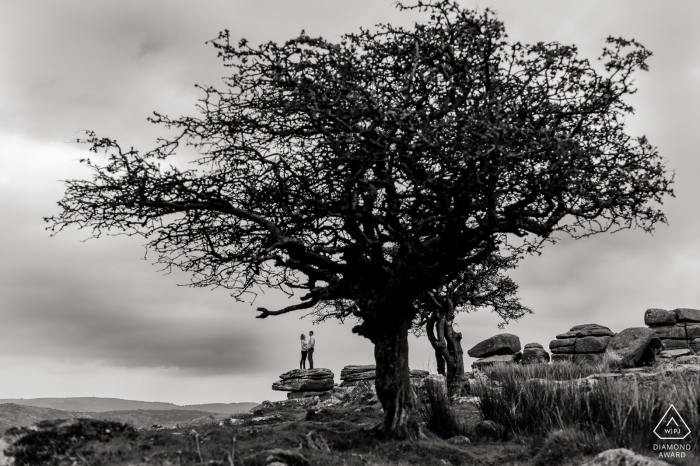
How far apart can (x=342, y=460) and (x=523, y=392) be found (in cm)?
568

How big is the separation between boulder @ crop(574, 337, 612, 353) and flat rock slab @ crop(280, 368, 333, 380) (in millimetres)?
16669

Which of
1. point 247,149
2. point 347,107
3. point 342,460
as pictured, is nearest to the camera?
point 342,460

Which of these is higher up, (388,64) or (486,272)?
(388,64)

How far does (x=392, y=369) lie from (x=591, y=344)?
2787cm

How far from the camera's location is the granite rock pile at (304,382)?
3750cm

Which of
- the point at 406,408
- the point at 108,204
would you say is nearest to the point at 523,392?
the point at 406,408

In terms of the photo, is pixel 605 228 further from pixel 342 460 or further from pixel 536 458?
pixel 342 460

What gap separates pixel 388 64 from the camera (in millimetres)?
14109

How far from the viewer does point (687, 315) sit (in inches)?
1406

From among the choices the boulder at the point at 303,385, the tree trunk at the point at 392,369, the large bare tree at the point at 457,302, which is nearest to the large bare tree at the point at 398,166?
the tree trunk at the point at 392,369

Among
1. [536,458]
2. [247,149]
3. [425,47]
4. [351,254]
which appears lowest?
[536,458]

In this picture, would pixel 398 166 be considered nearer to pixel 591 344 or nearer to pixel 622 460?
pixel 622 460

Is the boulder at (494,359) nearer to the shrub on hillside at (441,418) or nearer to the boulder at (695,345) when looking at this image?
the boulder at (695,345)

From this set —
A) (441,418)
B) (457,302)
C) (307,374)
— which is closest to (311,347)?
(307,374)
